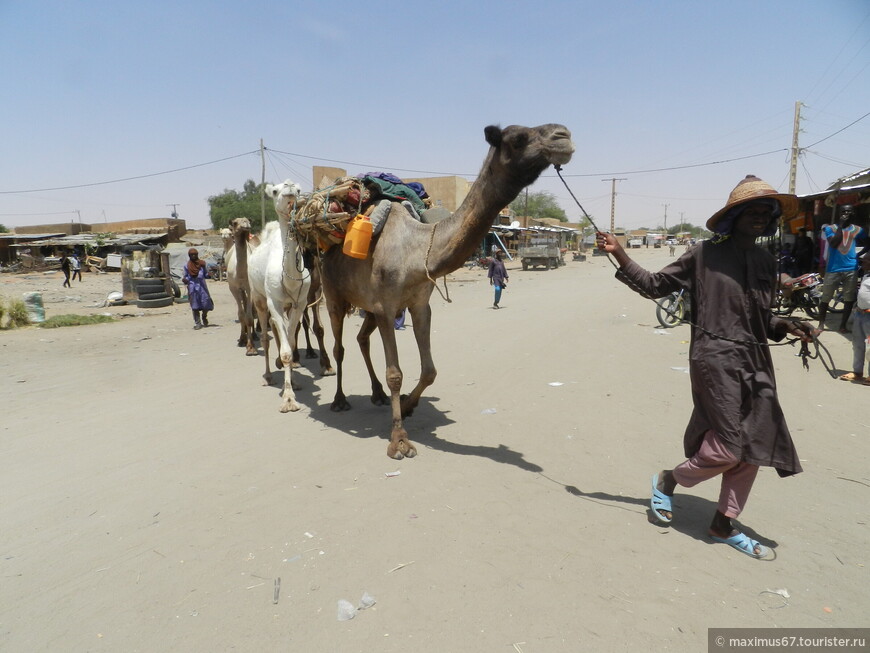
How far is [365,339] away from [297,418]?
3.72 ft

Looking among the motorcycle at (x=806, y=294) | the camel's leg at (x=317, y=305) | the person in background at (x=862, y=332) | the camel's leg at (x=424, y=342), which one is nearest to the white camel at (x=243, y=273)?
the camel's leg at (x=317, y=305)

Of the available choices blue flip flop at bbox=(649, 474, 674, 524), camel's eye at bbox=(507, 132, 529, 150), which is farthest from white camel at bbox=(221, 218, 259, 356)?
blue flip flop at bbox=(649, 474, 674, 524)

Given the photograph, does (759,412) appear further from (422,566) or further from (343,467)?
(343,467)

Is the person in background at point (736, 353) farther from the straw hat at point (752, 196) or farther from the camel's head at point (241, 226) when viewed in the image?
the camel's head at point (241, 226)

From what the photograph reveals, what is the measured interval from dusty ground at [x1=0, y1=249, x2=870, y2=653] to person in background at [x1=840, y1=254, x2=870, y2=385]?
32 centimetres

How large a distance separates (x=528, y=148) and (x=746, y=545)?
2.73 meters

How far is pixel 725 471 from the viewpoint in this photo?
2.95 metres

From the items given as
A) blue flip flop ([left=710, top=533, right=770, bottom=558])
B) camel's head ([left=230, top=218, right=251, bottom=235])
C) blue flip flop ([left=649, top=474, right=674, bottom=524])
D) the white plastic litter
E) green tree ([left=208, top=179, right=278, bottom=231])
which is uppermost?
green tree ([left=208, top=179, right=278, bottom=231])

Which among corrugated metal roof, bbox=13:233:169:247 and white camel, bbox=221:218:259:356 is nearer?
white camel, bbox=221:218:259:356

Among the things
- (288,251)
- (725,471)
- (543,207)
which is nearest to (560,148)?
(725,471)

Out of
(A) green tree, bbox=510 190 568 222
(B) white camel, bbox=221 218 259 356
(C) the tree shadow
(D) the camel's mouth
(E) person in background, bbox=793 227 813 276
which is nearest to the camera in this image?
(C) the tree shadow

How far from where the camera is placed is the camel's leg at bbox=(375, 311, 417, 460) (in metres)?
4.27

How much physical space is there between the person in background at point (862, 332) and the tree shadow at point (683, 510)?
4536mm

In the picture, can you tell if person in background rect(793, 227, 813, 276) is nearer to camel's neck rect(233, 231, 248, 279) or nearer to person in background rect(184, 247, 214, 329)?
camel's neck rect(233, 231, 248, 279)
